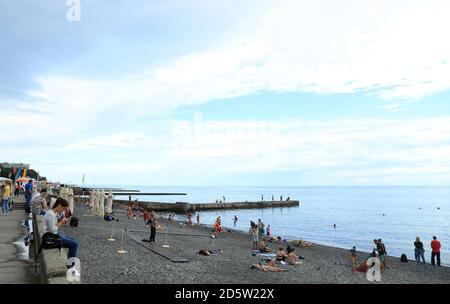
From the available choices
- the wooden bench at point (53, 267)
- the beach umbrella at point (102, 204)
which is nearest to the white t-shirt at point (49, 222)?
the wooden bench at point (53, 267)

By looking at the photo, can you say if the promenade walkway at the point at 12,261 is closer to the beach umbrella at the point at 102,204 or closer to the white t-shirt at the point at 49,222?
the white t-shirt at the point at 49,222

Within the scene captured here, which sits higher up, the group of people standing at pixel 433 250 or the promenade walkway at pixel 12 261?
the promenade walkway at pixel 12 261

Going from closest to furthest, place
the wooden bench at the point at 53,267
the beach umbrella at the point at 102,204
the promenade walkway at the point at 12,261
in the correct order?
1. the wooden bench at the point at 53,267
2. the promenade walkway at the point at 12,261
3. the beach umbrella at the point at 102,204

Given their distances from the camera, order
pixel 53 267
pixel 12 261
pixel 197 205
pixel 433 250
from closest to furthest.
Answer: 1. pixel 53 267
2. pixel 12 261
3. pixel 433 250
4. pixel 197 205

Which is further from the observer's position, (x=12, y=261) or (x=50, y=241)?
(x=12, y=261)

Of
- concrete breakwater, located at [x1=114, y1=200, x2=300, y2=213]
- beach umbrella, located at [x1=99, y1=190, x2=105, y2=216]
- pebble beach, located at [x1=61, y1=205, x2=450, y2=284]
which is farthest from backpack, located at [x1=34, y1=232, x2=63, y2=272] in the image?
concrete breakwater, located at [x1=114, y1=200, x2=300, y2=213]

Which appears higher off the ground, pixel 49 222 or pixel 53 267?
pixel 49 222

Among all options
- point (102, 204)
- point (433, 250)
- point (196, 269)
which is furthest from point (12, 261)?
point (433, 250)

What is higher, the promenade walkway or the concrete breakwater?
the promenade walkway

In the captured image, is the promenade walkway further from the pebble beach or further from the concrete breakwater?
the concrete breakwater

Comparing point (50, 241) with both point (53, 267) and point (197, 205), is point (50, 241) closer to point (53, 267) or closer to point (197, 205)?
point (53, 267)

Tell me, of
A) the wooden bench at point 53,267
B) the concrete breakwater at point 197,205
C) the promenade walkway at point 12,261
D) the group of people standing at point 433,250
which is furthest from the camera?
the concrete breakwater at point 197,205

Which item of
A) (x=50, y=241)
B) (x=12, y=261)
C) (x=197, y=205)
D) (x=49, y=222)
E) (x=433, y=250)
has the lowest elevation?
(x=197, y=205)
